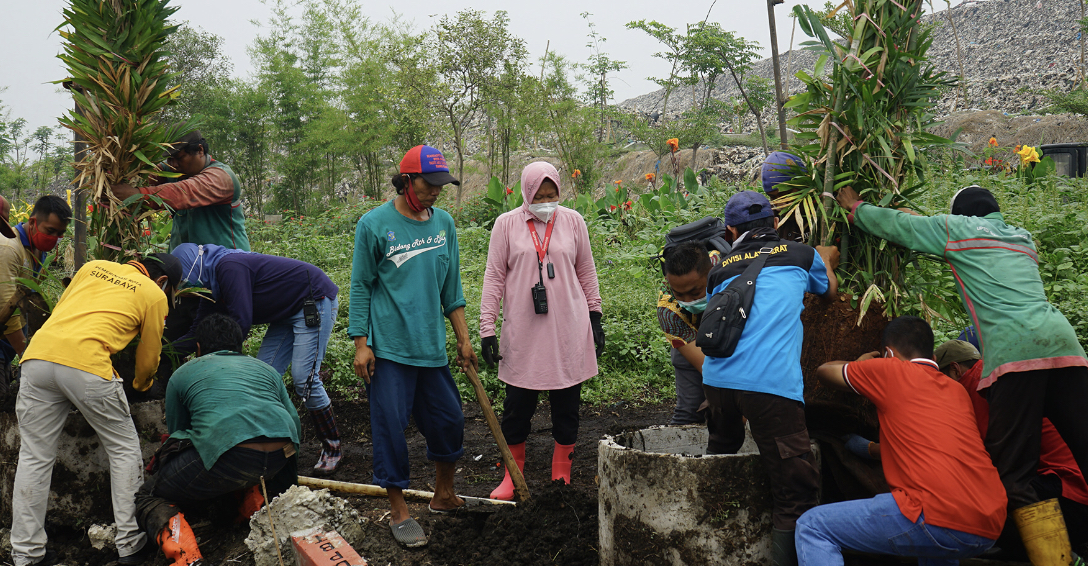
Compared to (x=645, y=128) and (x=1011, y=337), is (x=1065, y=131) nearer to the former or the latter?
(x=645, y=128)

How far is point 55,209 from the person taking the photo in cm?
491

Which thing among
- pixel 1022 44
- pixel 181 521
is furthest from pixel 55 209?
pixel 1022 44

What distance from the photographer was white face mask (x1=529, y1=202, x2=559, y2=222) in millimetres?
4129

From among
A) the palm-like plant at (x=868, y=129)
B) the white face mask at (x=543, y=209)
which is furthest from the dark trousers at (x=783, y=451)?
the white face mask at (x=543, y=209)

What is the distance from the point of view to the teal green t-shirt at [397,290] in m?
3.69

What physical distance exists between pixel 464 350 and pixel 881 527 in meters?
2.22

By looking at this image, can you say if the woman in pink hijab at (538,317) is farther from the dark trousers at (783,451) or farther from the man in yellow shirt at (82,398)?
the man in yellow shirt at (82,398)

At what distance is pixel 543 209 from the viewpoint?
4.13 m

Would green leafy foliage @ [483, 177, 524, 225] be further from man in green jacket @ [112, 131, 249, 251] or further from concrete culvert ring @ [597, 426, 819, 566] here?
concrete culvert ring @ [597, 426, 819, 566]

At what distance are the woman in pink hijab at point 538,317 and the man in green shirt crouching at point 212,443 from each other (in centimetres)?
125

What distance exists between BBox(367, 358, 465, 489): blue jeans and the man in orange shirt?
76.0 inches

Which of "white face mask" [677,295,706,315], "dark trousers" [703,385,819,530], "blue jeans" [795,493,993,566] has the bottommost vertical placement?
"blue jeans" [795,493,993,566]

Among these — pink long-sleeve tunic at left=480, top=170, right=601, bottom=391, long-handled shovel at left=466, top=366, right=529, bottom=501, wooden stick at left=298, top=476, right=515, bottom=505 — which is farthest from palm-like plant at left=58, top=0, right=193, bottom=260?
long-handled shovel at left=466, top=366, right=529, bottom=501

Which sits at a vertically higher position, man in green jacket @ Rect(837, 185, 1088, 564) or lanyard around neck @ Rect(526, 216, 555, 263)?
lanyard around neck @ Rect(526, 216, 555, 263)
